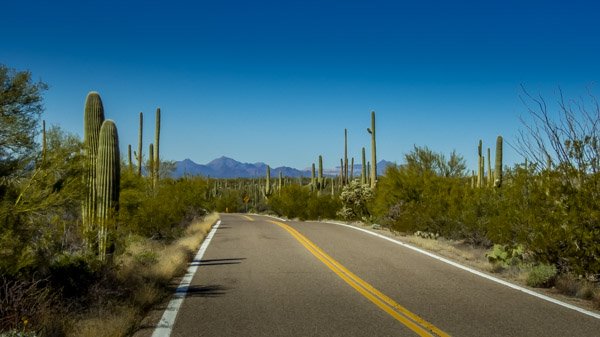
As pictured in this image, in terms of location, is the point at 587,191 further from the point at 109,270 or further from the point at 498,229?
the point at 109,270

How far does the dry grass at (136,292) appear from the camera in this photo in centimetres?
629

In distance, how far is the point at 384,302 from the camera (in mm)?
8164

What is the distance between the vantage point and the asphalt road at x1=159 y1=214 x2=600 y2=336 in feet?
21.6

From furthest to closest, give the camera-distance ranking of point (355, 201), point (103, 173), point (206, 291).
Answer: point (355, 201)
point (103, 173)
point (206, 291)

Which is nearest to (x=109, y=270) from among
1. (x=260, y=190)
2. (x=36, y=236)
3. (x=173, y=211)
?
(x=36, y=236)

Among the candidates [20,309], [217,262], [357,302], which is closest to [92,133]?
[217,262]

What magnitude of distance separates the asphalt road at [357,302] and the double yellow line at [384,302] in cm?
1

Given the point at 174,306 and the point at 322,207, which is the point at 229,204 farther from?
the point at 174,306

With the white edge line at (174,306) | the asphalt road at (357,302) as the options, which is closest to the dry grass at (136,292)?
the white edge line at (174,306)

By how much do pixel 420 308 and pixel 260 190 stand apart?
7851 centimetres

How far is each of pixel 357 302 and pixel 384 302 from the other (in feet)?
1.35

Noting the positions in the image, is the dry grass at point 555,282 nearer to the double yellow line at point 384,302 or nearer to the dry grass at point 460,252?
the dry grass at point 460,252

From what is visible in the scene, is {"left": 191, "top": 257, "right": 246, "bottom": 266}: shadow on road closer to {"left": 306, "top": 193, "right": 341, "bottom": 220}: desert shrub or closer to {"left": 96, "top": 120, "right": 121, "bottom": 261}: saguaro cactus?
{"left": 96, "top": 120, "right": 121, "bottom": 261}: saguaro cactus

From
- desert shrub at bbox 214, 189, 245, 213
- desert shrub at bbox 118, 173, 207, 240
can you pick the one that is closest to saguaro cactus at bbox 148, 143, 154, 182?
desert shrub at bbox 118, 173, 207, 240
